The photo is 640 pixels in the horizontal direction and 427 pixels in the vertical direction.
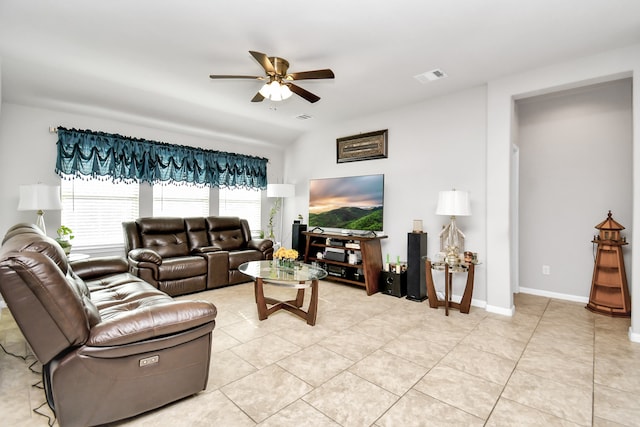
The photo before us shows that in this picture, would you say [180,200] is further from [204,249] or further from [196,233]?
[204,249]

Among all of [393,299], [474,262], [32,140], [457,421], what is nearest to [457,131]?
[474,262]

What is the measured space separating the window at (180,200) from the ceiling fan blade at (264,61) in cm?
314

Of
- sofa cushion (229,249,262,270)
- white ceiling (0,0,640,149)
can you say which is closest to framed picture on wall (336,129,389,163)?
white ceiling (0,0,640,149)

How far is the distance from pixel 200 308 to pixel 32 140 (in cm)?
384

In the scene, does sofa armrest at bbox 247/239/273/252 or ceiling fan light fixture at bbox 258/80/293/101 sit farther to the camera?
sofa armrest at bbox 247/239/273/252

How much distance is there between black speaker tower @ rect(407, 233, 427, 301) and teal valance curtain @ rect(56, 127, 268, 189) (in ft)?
10.9

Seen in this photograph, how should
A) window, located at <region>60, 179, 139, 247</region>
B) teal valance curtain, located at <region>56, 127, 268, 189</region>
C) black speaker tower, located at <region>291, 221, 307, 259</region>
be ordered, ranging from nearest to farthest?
1. teal valance curtain, located at <region>56, 127, 268, 189</region>
2. window, located at <region>60, 179, 139, 247</region>
3. black speaker tower, located at <region>291, 221, 307, 259</region>

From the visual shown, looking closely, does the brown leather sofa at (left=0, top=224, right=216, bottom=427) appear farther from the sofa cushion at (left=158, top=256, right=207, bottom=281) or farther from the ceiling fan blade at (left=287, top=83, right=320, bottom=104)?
the ceiling fan blade at (left=287, top=83, right=320, bottom=104)

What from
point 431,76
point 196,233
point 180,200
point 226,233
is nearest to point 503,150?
point 431,76

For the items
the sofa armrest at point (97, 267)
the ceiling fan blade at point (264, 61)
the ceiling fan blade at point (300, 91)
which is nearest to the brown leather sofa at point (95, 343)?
the sofa armrest at point (97, 267)

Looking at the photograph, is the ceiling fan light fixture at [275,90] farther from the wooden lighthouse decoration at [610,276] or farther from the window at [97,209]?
the wooden lighthouse decoration at [610,276]

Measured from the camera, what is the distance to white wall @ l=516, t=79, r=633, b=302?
143 inches

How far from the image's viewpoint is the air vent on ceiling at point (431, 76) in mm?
3326

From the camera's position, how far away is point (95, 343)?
4.97ft
